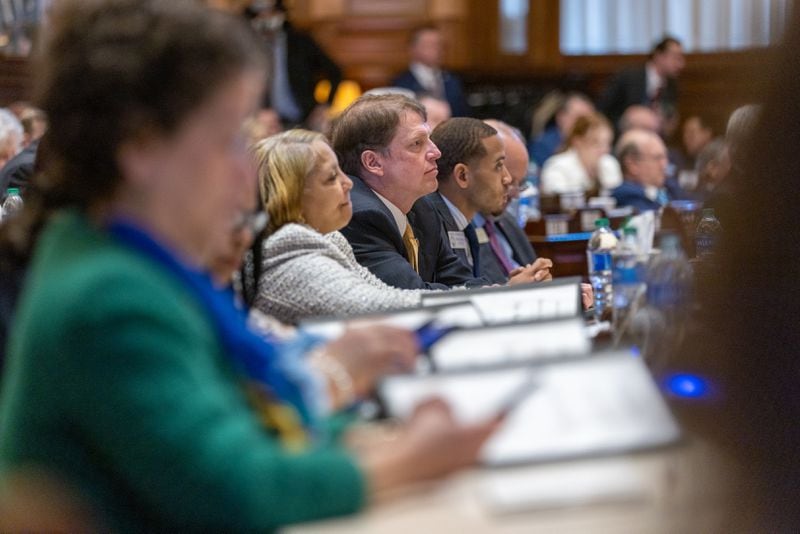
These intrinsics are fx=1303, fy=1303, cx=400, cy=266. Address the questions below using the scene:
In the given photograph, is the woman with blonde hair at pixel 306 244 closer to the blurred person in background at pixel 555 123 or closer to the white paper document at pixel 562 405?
the white paper document at pixel 562 405

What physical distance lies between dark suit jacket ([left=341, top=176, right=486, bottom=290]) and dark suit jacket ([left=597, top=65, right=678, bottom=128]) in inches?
310

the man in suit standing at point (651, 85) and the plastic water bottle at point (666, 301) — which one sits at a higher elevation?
the plastic water bottle at point (666, 301)

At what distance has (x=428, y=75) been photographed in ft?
36.2

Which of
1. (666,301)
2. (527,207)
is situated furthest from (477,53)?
(666,301)

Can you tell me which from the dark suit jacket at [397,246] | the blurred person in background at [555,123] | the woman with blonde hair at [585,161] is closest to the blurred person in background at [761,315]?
the dark suit jacket at [397,246]

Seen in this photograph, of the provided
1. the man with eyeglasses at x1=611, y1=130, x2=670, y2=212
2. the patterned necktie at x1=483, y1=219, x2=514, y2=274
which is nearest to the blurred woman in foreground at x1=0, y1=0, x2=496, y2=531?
the patterned necktie at x1=483, y1=219, x2=514, y2=274

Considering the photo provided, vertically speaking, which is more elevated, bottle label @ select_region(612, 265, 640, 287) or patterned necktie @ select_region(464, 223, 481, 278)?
bottle label @ select_region(612, 265, 640, 287)

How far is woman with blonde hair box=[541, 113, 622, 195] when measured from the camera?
9242 mm

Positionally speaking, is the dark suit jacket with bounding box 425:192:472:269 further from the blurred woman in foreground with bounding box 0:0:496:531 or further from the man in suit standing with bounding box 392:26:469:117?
the man in suit standing with bounding box 392:26:469:117

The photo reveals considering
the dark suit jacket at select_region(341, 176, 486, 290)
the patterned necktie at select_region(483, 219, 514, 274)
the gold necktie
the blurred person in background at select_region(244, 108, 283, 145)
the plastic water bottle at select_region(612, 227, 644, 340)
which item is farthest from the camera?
the blurred person in background at select_region(244, 108, 283, 145)

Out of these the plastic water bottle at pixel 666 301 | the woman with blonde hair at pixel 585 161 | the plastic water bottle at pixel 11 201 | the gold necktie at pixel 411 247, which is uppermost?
the plastic water bottle at pixel 666 301

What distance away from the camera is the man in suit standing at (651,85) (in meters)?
12.0

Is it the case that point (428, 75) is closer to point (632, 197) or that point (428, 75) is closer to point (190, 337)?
point (632, 197)

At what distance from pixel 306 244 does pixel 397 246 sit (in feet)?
3.31
